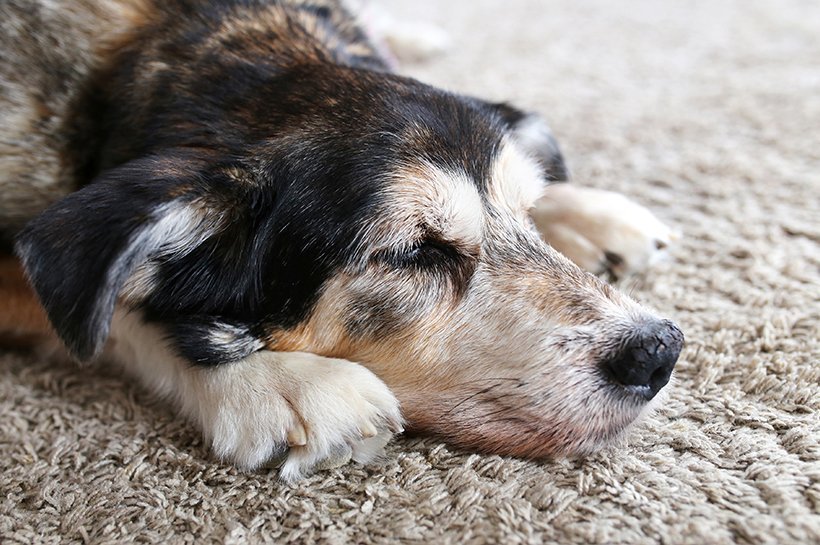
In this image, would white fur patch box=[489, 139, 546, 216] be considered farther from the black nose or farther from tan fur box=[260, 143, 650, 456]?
the black nose

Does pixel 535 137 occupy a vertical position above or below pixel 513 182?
above

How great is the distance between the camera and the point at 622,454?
1462mm

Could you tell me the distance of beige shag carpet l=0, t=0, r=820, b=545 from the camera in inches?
50.7

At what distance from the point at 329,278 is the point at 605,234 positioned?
0.85m

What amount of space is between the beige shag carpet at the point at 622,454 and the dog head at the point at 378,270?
0.39ft

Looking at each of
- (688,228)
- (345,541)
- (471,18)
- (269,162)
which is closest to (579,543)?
(345,541)

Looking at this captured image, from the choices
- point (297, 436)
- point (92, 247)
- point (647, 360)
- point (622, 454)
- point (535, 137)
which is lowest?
point (297, 436)

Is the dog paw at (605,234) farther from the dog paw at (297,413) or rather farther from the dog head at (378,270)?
the dog paw at (297,413)

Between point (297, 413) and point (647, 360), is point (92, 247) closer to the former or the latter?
point (297, 413)

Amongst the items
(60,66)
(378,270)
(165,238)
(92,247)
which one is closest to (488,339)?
(378,270)

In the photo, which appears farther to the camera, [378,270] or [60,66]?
[60,66]

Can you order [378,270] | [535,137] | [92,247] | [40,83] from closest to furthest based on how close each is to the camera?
[92,247]
[378,270]
[40,83]
[535,137]

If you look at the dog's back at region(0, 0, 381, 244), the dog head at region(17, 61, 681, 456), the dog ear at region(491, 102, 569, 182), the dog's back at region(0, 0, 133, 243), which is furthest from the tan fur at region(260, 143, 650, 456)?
the dog's back at region(0, 0, 133, 243)

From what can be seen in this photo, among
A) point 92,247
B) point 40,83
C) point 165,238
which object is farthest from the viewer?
point 40,83
